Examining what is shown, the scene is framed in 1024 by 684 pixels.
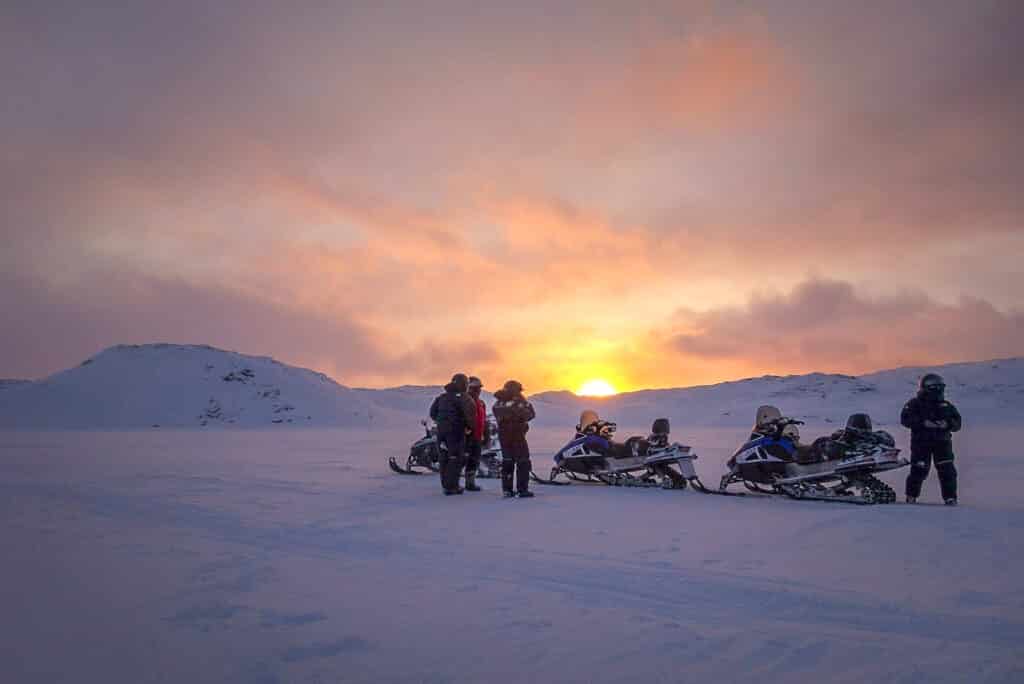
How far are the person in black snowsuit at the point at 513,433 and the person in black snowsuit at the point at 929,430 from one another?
216 inches

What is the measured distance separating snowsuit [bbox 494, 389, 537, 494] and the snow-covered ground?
1.19 metres

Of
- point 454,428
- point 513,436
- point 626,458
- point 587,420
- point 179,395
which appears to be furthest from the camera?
point 179,395

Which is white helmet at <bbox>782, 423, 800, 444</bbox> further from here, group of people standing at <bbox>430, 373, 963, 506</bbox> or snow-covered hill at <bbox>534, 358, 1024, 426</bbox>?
snow-covered hill at <bbox>534, 358, 1024, 426</bbox>

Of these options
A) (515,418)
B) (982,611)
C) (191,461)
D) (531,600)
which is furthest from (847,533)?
(191,461)

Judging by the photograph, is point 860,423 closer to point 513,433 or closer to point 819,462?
point 819,462

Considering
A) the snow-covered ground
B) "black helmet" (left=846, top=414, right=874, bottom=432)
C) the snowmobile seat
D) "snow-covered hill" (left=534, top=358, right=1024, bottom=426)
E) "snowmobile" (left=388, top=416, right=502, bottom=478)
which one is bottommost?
the snow-covered ground

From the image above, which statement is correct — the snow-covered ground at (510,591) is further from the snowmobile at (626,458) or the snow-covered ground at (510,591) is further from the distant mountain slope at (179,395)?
the distant mountain slope at (179,395)

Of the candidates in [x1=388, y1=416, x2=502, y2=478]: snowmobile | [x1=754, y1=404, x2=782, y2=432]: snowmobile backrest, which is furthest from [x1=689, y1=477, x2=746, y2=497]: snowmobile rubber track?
[x1=388, y1=416, x2=502, y2=478]: snowmobile

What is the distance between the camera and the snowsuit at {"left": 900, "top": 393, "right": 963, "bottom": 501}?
32.0ft

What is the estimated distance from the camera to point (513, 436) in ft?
38.5

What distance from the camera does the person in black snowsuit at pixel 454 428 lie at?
1188 cm

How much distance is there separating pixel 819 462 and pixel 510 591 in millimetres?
6731

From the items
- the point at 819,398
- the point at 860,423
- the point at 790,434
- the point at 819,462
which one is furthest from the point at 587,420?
the point at 819,398

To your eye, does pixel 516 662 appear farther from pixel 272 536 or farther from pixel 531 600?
pixel 272 536
